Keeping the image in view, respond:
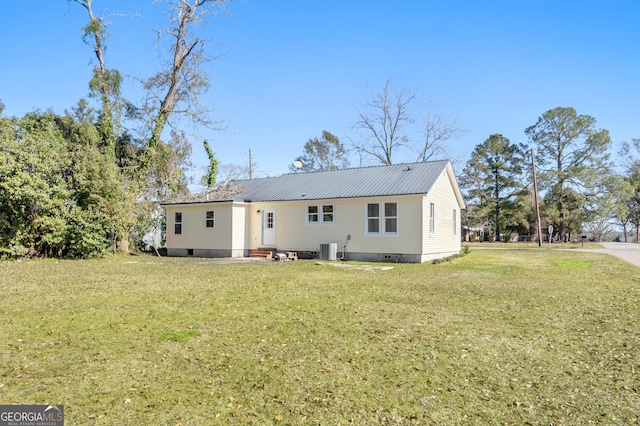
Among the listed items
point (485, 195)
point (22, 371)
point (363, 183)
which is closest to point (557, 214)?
point (485, 195)

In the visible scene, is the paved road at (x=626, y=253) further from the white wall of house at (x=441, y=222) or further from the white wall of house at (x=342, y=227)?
the white wall of house at (x=342, y=227)

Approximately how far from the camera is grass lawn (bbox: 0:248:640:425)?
321 cm

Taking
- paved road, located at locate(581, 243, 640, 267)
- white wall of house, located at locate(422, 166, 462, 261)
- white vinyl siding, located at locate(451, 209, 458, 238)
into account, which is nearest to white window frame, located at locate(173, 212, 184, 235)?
white wall of house, located at locate(422, 166, 462, 261)

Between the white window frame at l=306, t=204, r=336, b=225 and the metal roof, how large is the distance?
51cm

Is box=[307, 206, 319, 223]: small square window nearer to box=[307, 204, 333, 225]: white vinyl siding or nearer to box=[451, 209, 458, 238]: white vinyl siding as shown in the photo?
box=[307, 204, 333, 225]: white vinyl siding

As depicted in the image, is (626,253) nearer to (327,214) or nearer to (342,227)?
(342,227)

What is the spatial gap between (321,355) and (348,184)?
1461cm

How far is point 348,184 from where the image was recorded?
18.7m

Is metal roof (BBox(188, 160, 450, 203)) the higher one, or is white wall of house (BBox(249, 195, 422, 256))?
metal roof (BBox(188, 160, 450, 203))

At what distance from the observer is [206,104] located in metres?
24.4

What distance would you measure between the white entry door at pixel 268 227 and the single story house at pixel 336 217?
5 centimetres

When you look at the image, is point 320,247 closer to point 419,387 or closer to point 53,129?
point 419,387

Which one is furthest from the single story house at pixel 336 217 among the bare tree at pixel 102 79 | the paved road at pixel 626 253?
the paved road at pixel 626 253

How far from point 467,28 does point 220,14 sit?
607 inches
